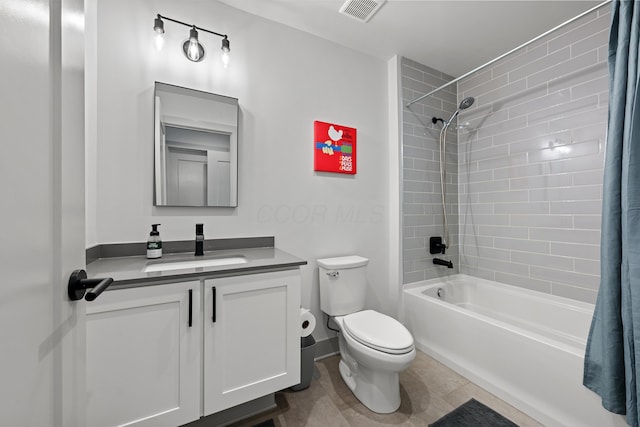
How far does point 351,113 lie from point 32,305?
84.0 inches

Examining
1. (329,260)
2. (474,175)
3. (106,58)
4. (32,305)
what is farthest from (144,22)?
(474,175)

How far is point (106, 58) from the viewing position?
1.41 meters

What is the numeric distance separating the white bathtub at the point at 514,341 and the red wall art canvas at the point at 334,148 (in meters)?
1.23

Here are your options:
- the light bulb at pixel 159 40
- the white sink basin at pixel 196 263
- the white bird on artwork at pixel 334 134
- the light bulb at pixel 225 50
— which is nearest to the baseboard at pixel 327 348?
the white sink basin at pixel 196 263

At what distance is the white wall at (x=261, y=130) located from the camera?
4.69ft

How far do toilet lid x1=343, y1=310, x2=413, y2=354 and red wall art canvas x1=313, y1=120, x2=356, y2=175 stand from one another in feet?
3.62

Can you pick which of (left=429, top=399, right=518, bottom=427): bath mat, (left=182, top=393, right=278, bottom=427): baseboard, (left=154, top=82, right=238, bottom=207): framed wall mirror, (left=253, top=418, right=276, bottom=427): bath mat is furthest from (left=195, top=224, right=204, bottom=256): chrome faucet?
(left=429, top=399, right=518, bottom=427): bath mat

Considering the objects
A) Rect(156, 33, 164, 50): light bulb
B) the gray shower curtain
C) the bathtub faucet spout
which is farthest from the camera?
the bathtub faucet spout

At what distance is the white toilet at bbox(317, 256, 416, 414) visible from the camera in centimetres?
142

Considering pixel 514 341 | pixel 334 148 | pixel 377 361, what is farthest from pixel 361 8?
pixel 514 341

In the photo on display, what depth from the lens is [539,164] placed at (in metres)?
2.08

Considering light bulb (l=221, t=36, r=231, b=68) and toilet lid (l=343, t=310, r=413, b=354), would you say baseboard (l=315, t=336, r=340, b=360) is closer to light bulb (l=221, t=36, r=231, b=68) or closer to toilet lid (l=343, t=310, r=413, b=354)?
toilet lid (l=343, t=310, r=413, b=354)

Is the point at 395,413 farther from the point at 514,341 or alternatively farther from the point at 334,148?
the point at 334,148

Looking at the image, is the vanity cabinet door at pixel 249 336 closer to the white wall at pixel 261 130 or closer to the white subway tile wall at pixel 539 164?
the white wall at pixel 261 130
